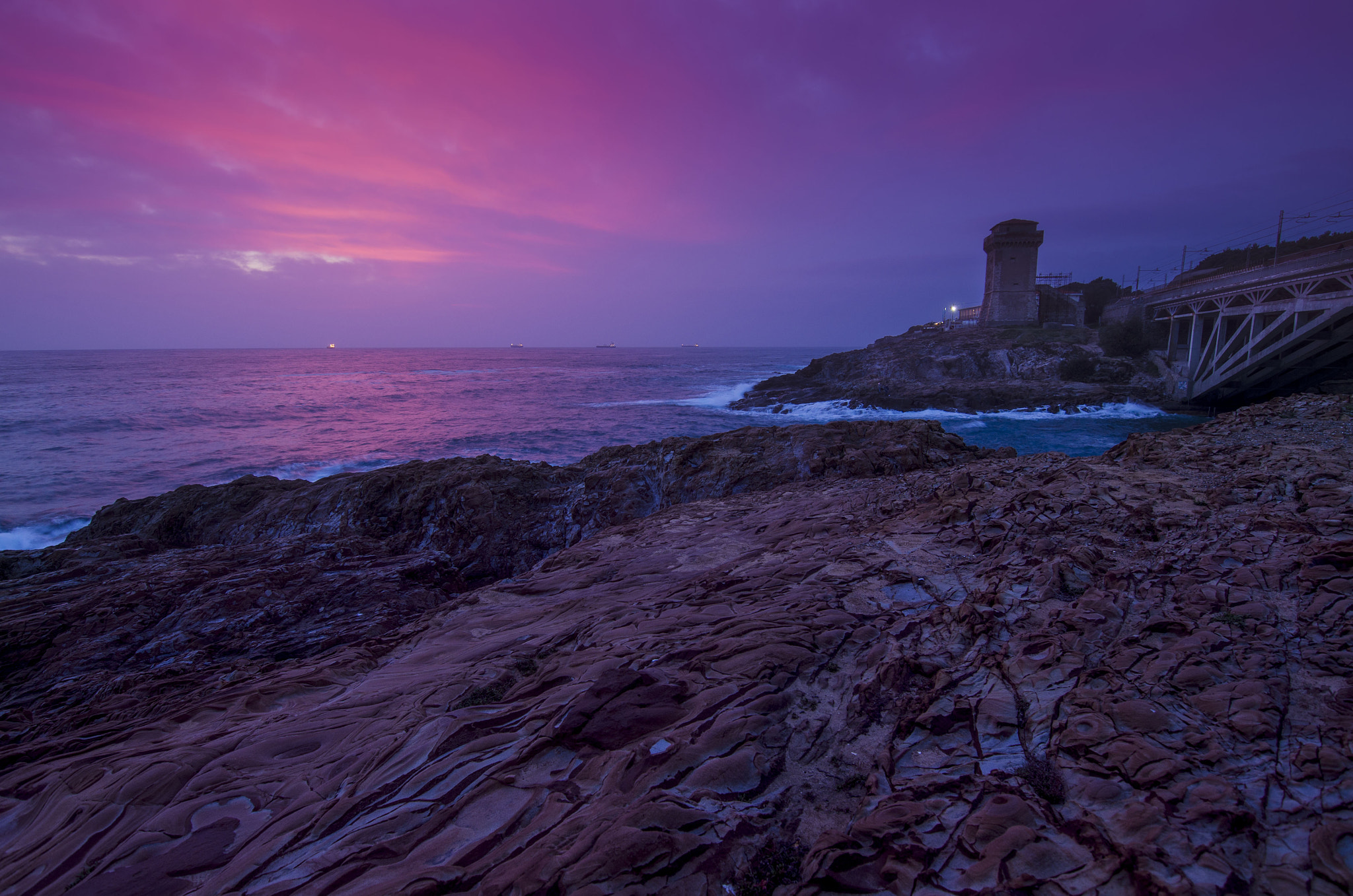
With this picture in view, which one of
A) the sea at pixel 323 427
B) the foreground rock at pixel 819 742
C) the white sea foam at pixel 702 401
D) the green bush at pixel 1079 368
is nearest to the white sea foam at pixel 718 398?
the white sea foam at pixel 702 401

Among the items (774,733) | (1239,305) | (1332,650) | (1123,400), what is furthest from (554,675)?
(1123,400)

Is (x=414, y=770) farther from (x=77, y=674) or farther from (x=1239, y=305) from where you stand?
(x=1239, y=305)

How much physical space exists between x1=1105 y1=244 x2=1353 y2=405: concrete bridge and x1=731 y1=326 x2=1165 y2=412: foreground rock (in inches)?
157

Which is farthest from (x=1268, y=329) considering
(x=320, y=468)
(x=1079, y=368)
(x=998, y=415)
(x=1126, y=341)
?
(x=320, y=468)

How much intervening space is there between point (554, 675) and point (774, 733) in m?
2.48

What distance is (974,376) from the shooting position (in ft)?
173

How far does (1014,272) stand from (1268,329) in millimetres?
37198

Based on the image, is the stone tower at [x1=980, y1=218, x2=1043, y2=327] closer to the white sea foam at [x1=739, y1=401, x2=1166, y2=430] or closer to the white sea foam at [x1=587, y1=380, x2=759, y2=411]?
the white sea foam at [x1=739, y1=401, x2=1166, y2=430]

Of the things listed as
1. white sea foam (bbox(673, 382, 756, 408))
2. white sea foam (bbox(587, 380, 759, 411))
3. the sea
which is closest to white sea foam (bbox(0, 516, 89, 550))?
the sea

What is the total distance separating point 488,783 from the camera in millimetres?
4398

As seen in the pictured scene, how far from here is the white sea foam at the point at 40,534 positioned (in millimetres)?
18219

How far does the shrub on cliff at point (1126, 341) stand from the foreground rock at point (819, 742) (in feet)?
162

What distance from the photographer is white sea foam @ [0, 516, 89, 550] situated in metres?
18.2

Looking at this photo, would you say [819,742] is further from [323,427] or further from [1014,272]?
[1014,272]
